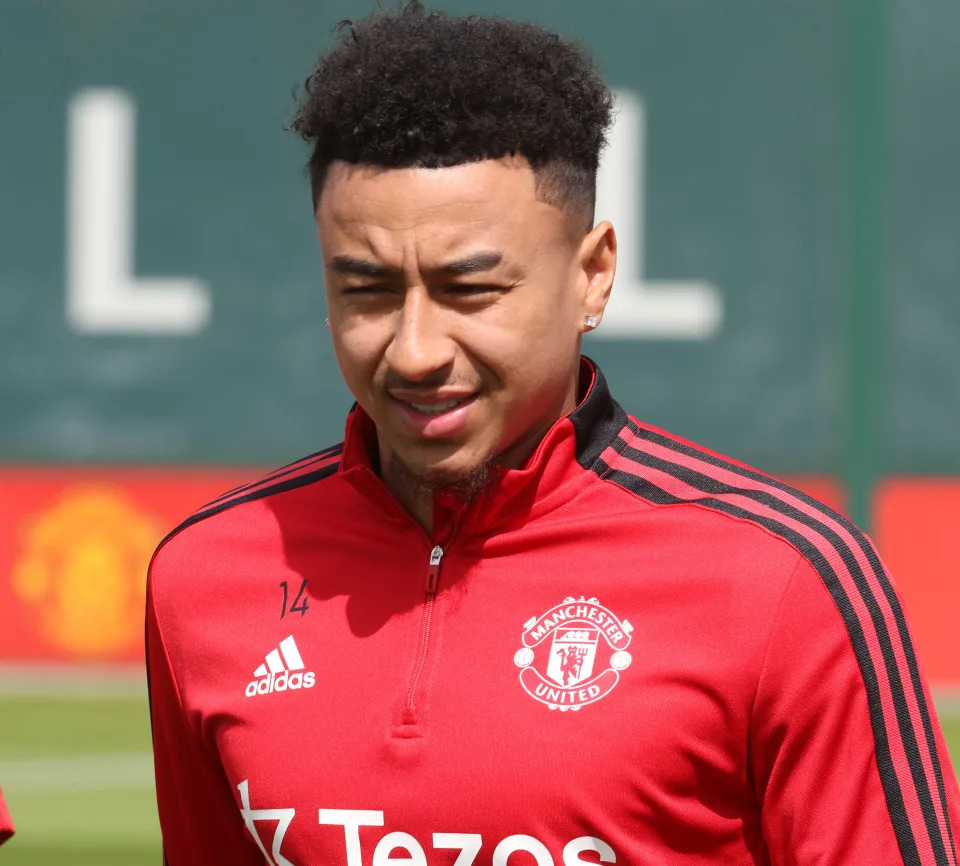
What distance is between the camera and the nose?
1736 mm

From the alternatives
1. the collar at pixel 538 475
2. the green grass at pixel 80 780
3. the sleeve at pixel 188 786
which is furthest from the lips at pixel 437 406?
the green grass at pixel 80 780

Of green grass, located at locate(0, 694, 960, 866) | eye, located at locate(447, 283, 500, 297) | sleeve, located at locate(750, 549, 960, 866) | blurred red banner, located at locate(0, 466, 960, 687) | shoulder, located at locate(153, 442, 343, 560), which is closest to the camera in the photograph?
sleeve, located at locate(750, 549, 960, 866)

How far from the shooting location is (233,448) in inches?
287

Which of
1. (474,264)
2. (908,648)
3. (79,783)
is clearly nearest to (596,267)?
(474,264)

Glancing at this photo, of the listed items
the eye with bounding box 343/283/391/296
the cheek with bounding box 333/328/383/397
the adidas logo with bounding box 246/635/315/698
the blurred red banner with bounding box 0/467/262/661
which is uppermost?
the eye with bounding box 343/283/391/296

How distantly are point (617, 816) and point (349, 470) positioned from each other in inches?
21.6

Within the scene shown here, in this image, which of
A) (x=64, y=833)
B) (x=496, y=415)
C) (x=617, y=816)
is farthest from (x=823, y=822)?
(x=64, y=833)

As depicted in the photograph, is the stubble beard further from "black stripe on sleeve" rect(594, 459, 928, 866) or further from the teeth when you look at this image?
"black stripe on sleeve" rect(594, 459, 928, 866)

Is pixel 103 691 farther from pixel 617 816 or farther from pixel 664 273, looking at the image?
pixel 617 816

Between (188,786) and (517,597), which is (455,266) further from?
(188,786)

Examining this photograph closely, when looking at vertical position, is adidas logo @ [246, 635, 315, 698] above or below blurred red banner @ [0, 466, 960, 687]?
above

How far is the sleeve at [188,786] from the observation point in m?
2.02

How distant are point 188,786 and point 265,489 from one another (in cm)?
39

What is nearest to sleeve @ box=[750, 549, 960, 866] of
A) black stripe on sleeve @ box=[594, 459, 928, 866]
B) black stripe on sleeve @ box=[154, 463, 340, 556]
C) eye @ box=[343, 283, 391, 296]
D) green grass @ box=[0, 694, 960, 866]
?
black stripe on sleeve @ box=[594, 459, 928, 866]
